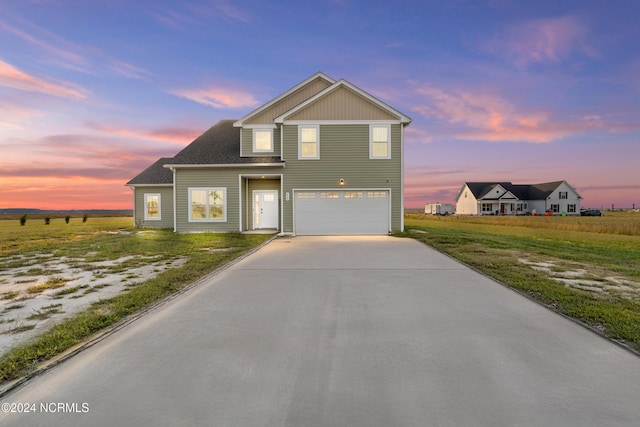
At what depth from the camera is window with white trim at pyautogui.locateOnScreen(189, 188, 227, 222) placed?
15914 millimetres

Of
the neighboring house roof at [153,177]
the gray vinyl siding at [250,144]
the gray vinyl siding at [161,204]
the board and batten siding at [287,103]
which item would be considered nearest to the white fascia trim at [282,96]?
the board and batten siding at [287,103]

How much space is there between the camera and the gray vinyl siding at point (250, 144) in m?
16.2

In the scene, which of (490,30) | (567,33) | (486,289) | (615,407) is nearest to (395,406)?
(615,407)

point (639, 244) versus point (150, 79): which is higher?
point (150, 79)

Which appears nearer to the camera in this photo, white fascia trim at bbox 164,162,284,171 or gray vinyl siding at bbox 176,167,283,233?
white fascia trim at bbox 164,162,284,171

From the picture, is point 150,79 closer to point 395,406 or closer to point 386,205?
point 386,205

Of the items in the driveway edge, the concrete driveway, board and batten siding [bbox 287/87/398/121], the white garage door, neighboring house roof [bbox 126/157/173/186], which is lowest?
the concrete driveway

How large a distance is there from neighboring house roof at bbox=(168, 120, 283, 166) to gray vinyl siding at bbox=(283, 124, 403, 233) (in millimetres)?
1768

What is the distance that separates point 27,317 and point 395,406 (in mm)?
5298

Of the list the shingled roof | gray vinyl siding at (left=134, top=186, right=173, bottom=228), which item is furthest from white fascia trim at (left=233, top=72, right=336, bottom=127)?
the shingled roof

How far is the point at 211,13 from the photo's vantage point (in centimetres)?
1352

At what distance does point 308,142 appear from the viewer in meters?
15.0

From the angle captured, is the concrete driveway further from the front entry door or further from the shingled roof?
the shingled roof

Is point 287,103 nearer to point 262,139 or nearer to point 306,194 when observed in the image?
point 262,139
